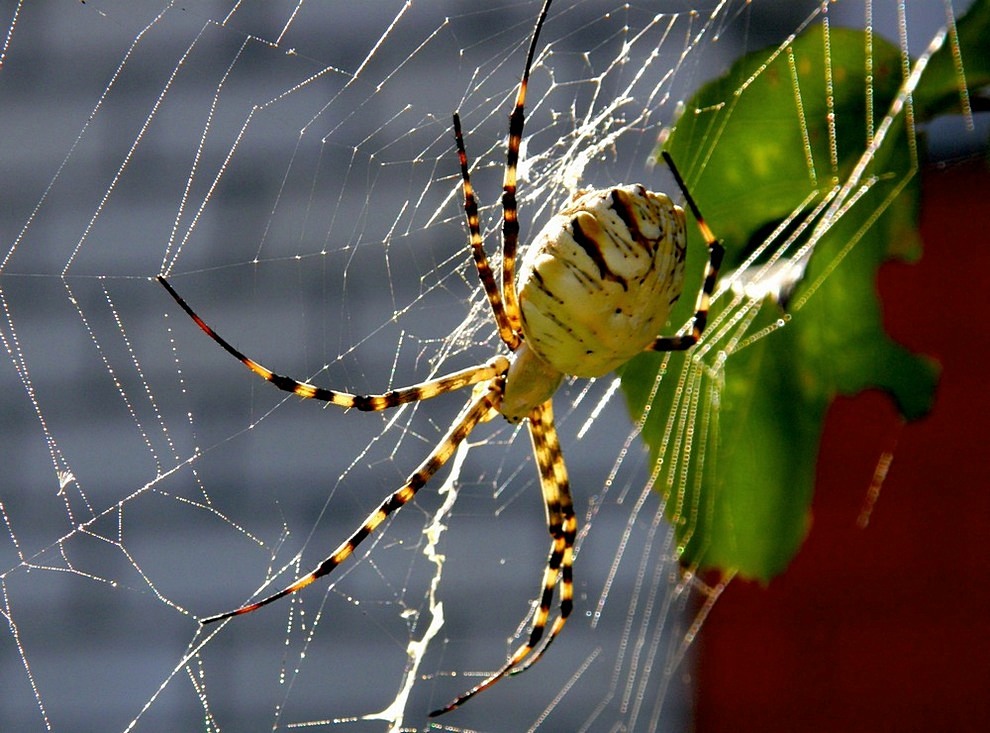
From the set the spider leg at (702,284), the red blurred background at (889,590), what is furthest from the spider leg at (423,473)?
the red blurred background at (889,590)

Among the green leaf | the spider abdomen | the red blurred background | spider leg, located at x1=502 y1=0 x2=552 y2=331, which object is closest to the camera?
the green leaf

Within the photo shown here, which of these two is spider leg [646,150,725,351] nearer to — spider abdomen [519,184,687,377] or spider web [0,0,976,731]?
spider abdomen [519,184,687,377]

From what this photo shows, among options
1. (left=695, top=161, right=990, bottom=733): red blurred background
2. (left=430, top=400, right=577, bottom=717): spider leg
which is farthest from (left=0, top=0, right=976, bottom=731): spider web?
(left=430, top=400, right=577, bottom=717): spider leg

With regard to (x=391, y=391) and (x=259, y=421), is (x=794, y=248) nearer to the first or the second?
(x=391, y=391)

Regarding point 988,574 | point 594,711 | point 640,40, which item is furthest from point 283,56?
point 988,574

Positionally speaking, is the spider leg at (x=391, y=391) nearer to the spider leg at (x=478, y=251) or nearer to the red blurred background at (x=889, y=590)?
the spider leg at (x=478, y=251)

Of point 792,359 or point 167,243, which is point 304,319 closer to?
point 167,243

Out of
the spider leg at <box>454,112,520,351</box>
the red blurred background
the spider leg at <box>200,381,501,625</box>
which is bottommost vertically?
the red blurred background
